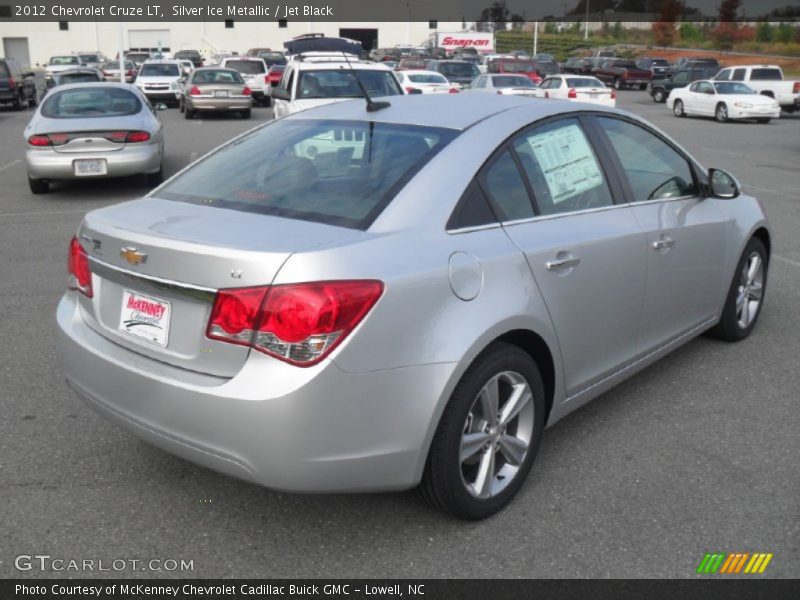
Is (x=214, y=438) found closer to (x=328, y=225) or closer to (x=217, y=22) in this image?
(x=328, y=225)

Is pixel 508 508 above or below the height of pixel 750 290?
below

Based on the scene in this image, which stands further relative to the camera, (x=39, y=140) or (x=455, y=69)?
(x=455, y=69)

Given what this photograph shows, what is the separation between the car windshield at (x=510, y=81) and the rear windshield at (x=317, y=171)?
2349cm

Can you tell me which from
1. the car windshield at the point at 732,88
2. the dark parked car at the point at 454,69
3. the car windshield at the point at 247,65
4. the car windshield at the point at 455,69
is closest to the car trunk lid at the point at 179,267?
the car windshield at the point at 732,88

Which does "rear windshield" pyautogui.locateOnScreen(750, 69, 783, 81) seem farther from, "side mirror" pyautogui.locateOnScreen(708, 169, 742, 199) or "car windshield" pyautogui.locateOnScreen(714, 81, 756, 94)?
"side mirror" pyautogui.locateOnScreen(708, 169, 742, 199)

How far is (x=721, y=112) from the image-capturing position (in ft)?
88.4

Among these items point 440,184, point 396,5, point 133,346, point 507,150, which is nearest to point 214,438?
point 133,346

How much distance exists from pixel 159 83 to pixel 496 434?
29.6 meters

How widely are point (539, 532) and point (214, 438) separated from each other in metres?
1.30

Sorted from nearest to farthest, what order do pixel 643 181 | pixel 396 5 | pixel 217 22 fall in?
pixel 643 181 < pixel 217 22 < pixel 396 5

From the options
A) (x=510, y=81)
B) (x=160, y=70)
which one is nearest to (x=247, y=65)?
(x=160, y=70)

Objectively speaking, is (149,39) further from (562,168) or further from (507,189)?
(507,189)

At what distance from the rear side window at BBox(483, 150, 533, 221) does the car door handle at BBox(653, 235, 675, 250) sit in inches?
36.0
